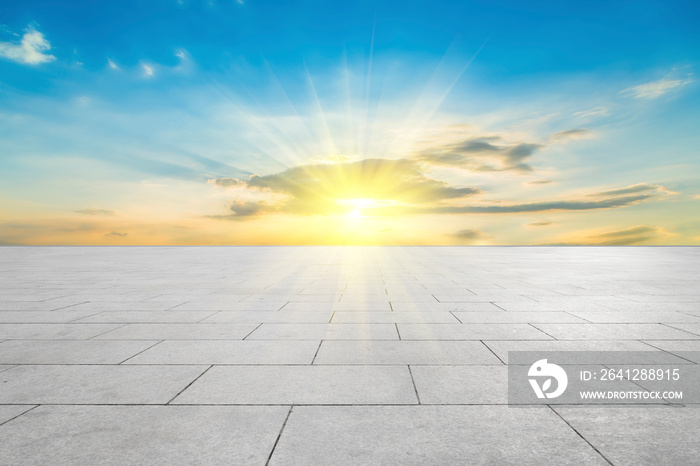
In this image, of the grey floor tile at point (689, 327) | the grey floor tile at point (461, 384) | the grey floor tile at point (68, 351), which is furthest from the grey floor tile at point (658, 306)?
the grey floor tile at point (68, 351)

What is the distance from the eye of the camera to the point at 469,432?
3.69 meters

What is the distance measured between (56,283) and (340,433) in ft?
47.7

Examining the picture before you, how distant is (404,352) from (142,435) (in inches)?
142

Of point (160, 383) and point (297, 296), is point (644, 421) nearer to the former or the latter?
point (160, 383)

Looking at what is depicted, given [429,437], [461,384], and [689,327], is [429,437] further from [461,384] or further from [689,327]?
[689,327]

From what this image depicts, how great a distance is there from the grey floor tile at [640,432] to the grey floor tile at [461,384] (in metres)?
0.71

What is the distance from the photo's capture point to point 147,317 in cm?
862

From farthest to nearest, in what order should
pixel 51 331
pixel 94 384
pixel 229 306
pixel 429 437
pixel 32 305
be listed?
pixel 32 305 → pixel 229 306 → pixel 51 331 → pixel 94 384 → pixel 429 437

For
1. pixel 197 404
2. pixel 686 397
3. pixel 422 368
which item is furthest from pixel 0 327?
pixel 686 397

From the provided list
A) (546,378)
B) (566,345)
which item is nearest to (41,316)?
(546,378)

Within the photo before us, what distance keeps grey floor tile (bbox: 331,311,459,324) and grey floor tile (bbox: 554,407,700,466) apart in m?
4.00

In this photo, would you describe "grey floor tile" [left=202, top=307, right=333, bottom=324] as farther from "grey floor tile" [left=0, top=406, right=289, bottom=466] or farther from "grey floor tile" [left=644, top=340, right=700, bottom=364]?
"grey floor tile" [left=644, top=340, right=700, bottom=364]

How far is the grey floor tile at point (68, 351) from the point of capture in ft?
19.1

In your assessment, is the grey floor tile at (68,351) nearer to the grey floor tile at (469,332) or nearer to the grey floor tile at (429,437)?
the grey floor tile at (429,437)
